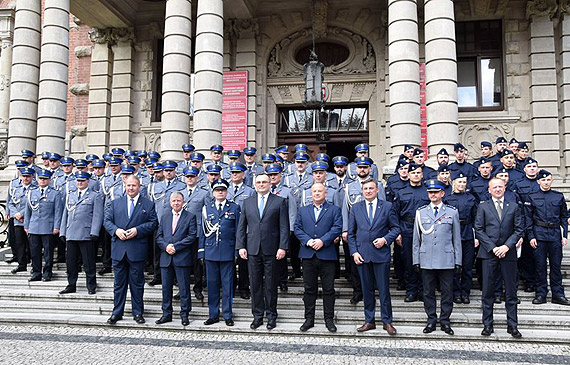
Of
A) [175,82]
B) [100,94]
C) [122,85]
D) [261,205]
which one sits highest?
[122,85]

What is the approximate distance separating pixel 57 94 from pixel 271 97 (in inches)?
243

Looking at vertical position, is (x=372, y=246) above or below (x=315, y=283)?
above

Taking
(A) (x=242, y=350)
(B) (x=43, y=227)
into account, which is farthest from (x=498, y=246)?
(B) (x=43, y=227)

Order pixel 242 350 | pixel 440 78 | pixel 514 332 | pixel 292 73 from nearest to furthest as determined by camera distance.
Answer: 1. pixel 242 350
2. pixel 514 332
3. pixel 440 78
4. pixel 292 73

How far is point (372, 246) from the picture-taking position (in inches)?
232

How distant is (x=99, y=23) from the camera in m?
15.0

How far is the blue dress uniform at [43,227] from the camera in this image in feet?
25.9

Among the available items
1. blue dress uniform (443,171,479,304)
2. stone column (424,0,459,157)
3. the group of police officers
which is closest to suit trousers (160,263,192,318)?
the group of police officers

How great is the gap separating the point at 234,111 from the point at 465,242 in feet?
29.2

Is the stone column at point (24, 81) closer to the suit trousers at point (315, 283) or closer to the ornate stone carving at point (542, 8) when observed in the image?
the suit trousers at point (315, 283)

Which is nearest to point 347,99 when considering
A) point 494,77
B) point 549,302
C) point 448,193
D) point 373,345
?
point 494,77

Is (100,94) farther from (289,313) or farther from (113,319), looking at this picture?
(289,313)

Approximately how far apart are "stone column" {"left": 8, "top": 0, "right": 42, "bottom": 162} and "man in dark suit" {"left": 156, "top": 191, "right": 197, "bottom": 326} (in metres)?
7.15

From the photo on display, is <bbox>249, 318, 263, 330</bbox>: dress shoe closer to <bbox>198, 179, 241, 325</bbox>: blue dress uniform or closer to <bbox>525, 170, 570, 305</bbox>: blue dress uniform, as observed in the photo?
<bbox>198, 179, 241, 325</bbox>: blue dress uniform
